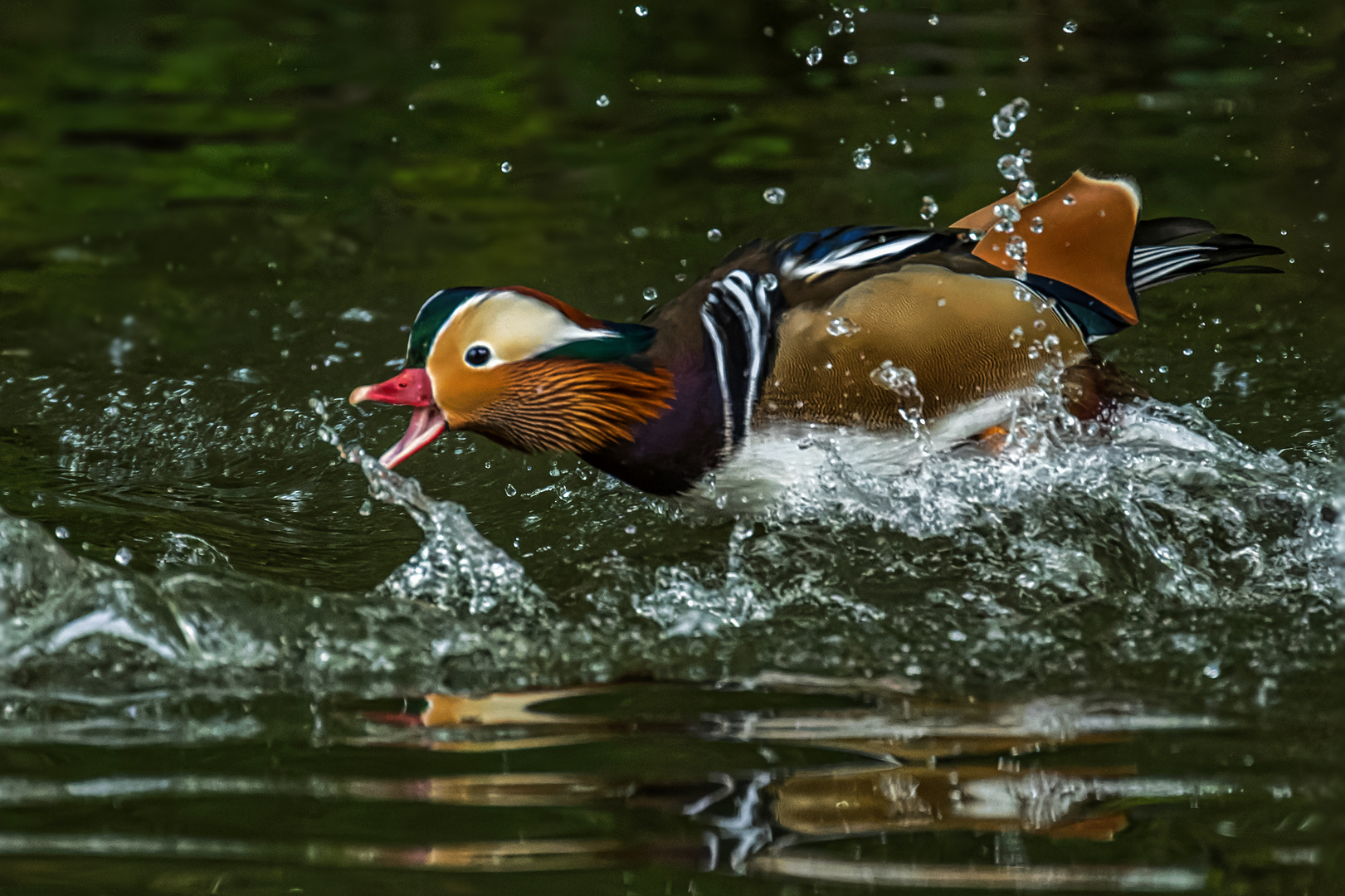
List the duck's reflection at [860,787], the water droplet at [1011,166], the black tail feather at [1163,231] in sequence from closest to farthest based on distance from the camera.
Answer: the duck's reflection at [860,787]
the black tail feather at [1163,231]
the water droplet at [1011,166]

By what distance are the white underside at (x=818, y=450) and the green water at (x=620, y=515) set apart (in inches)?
0.9

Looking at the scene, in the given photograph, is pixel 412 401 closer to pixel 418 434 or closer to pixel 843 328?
pixel 418 434

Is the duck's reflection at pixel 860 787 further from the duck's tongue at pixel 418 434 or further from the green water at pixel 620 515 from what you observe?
the duck's tongue at pixel 418 434

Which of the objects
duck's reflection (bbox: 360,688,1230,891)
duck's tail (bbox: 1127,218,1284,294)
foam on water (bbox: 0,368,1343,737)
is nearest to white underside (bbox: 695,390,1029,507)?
foam on water (bbox: 0,368,1343,737)

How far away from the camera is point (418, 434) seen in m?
1.86

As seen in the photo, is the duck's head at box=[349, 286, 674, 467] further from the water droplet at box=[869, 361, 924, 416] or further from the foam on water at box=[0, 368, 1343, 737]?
the water droplet at box=[869, 361, 924, 416]

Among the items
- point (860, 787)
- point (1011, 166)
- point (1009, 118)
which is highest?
point (1009, 118)

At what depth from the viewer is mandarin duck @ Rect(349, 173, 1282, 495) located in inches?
71.3

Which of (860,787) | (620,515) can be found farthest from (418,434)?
(860,787)

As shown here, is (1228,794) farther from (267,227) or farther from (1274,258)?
(267,227)

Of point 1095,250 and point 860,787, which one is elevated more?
point 1095,250

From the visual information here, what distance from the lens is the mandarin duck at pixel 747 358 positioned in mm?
1811

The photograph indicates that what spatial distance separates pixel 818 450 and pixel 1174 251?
2.10 ft

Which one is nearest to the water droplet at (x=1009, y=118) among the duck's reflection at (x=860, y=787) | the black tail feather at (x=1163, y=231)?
the black tail feather at (x=1163, y=231)
